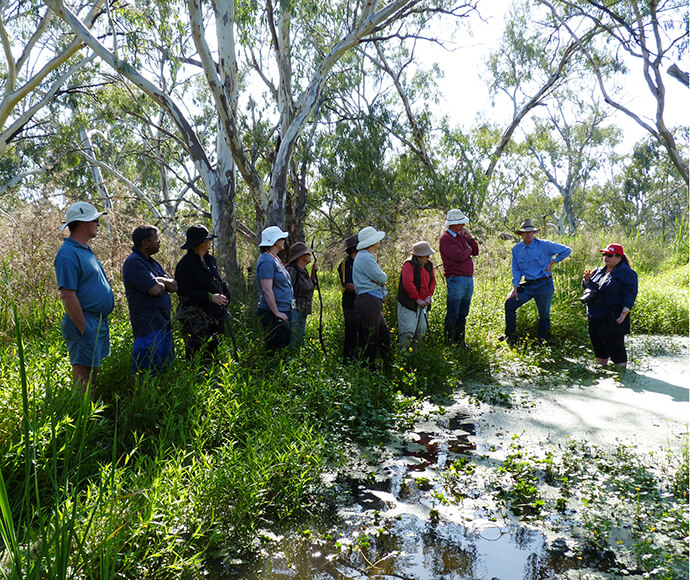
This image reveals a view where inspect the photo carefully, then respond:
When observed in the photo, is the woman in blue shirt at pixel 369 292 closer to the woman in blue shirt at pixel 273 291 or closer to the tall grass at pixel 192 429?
the tall grass at pixel 192 429

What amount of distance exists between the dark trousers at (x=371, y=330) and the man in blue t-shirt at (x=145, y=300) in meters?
2.37

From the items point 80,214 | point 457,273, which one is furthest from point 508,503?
Result: point 457,273

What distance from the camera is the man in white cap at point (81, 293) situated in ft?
13.3

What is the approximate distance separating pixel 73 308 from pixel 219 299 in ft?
5.14

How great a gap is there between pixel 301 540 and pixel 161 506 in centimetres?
85

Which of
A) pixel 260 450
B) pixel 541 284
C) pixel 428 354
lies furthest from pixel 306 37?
pixel 260 450

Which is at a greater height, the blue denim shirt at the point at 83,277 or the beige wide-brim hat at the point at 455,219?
the beige wide-brim hat at the point at 455,219

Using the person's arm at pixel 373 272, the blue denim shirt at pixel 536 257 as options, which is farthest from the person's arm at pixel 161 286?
the blue denim shirt at pixel 536 257

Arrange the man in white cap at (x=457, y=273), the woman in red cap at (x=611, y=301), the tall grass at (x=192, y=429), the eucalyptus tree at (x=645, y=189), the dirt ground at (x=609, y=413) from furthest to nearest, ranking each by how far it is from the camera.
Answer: the eucalyptus tree at (x=645, y=189) < the man in white cap at (x=457, y=273) < the woman in red cap at (x=611, y=301) < the dirt ground at (x=609, y=413) < the tall grass at (x=192, y=429)

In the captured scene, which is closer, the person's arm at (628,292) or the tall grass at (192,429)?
the tall grass at (192,429)

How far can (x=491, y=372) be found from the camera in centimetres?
691

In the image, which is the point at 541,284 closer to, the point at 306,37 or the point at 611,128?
the point at 306,37

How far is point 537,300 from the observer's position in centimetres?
802

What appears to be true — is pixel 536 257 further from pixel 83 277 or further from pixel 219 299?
pixel 83 277
